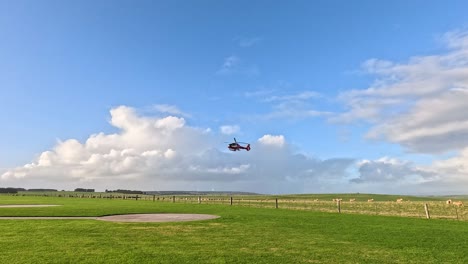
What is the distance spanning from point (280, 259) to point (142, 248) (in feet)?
16.8

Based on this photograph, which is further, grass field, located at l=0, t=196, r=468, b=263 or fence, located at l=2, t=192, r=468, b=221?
fence, located at l=2, t=192, r=468, b=221

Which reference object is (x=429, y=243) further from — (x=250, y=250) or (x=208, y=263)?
(x=208, y=263)

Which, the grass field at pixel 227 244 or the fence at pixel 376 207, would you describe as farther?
the fence at pixel 376 207

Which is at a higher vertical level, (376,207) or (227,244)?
(227,244)

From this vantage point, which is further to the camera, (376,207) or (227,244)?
(376,207)

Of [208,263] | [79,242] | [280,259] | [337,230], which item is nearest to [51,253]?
[79,242]

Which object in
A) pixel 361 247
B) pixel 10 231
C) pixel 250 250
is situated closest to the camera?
pixel 250 250

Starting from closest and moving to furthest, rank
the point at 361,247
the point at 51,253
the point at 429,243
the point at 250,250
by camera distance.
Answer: the point at 51,253
the point at 250,250
the point at 361,247
the point at 429,243

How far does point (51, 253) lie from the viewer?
12.5 metres

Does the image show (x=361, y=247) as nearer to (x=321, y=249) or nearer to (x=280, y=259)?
(x=321, y=249)

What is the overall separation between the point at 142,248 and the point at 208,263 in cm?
354

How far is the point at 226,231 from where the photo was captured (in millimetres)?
18766

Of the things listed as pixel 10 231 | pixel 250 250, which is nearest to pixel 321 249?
pixel 250 250

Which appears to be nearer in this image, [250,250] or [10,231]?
[250,250]
